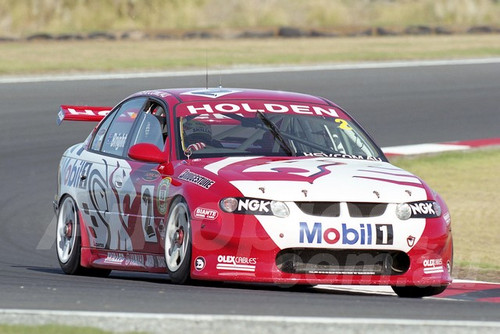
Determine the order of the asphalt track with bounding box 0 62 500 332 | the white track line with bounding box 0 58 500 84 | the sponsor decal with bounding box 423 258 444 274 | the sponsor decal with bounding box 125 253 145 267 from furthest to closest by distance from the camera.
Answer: the white track line with bounding box 0 58 500 84 → the sponsor decal with bounding box 125 253 145 267 → the sponsor decal with bounding box 423 258 444 274 → the asphalt track with bounding box 0 62 500 332

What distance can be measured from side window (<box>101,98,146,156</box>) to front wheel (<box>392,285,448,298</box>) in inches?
88.0

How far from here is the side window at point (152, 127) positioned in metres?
8.29

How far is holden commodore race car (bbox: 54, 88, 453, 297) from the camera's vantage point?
23.2 feet

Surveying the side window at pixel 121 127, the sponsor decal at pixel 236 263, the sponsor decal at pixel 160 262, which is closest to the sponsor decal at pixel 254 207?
the sponsor decal at pixel 236 263

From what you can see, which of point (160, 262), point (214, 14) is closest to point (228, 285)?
point (160, 262)

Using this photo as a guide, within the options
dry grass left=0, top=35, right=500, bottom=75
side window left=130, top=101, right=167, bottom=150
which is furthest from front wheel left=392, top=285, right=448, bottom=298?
dry grass left=0, top=35, right=500, bottom=75

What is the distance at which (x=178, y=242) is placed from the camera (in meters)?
7.38

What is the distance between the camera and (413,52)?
88.9 feet

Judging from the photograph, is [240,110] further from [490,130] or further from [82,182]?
[490,130]

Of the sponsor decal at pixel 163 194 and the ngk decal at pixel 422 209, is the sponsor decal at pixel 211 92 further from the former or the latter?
the ngk decal at pixel 422 209

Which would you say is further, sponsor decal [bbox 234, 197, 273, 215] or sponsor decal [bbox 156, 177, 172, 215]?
sponsor decal [bbox 156, 177, 172, 215]

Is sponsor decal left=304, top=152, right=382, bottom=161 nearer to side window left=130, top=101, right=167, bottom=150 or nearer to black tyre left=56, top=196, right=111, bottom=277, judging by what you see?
side window left=130, top=101, right=167, bottom=150

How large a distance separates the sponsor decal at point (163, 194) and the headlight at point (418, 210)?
4.65ft

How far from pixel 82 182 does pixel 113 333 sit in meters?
3.81
